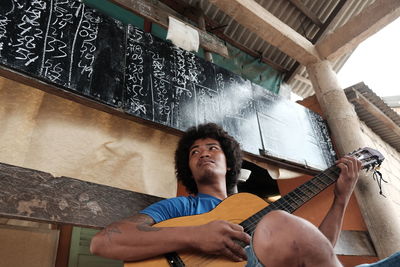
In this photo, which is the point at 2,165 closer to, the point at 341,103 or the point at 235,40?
the point at 341,103

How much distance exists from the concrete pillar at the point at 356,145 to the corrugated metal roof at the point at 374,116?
64cm

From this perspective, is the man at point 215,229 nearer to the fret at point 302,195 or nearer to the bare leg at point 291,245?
the bare leg at point 291,245

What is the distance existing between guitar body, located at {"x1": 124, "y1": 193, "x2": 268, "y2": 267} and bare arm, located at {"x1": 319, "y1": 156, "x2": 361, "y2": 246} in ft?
2.41

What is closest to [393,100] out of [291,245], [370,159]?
[370,159]

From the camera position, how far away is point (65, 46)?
240 cm

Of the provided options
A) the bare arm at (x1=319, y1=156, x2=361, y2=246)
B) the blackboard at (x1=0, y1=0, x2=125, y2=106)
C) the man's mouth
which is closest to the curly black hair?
the man's mouth

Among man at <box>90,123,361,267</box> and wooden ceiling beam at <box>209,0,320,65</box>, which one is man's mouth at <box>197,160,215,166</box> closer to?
man at <box>90,123,361,267</box>

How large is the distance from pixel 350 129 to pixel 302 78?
2.53 m

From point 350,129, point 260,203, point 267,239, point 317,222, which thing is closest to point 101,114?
point 260,203

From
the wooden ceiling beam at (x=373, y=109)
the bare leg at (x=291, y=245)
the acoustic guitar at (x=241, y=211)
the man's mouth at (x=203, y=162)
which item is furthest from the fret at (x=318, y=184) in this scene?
the wooden ceiling beam at (x=373, y=109)

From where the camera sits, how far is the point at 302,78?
6480 mm

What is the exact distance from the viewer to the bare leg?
85cm

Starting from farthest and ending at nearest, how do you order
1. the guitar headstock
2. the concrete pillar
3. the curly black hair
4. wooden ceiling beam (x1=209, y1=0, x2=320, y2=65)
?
wooden ceiling beam (x1=209, y1=0, x2=320, y2=65)
the concrete pillar
the curly black hair
the guitar headstock

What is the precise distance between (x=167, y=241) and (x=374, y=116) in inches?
226
